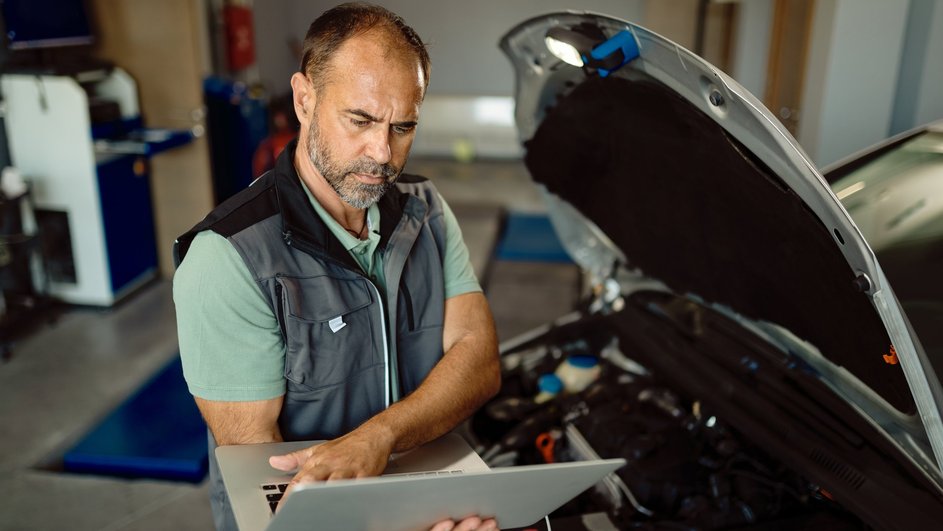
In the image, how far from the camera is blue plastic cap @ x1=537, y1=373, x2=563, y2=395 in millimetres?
2102

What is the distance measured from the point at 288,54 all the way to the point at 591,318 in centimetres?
669

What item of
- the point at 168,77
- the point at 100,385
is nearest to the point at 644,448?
the point at 100,385

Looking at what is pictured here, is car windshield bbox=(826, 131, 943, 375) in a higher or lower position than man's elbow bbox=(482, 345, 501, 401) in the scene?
higher

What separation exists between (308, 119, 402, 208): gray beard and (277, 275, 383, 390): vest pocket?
14cm

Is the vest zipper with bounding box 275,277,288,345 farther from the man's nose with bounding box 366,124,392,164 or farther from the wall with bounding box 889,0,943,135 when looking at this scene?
the wall with bounding box 889,0,943,135

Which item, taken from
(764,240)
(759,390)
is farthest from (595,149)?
(759,390)

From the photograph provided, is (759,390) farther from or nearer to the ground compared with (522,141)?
nearer to the ground

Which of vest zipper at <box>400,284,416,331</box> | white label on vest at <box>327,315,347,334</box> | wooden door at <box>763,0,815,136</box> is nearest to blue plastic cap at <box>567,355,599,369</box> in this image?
vest zipper at <box>400,284,416,331</box>

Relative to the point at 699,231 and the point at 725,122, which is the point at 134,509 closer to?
the point at 699,231

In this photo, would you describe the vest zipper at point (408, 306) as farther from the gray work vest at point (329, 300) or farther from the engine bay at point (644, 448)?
the engine bay at point (644, 448)

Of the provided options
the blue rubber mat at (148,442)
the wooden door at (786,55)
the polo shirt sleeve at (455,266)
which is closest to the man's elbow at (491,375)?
the polo shirt sleeve at (455,266)

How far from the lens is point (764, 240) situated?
5.02 feet

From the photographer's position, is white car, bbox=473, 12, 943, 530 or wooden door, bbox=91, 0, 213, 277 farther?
wooden door, bbox=91, 0, 213, 277

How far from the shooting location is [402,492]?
1.03m
